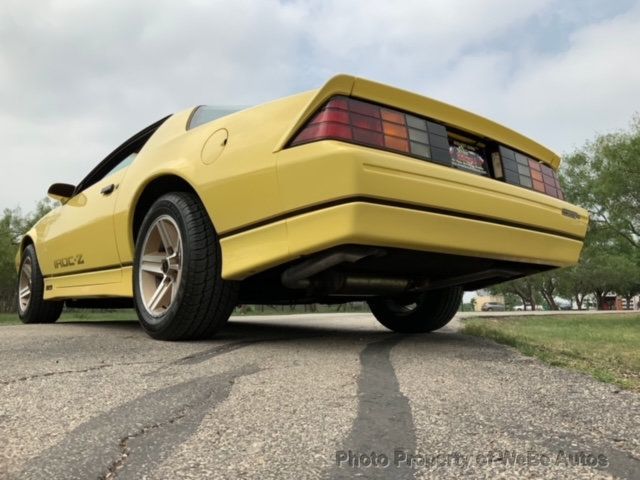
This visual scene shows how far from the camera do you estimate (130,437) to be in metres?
1.42

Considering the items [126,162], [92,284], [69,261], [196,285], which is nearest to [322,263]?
[196,285]

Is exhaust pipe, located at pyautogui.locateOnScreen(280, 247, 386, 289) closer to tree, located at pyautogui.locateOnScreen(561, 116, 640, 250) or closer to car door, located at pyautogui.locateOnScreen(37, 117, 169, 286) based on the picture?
car door, located at pyautogui.locateOnScreen(37, 117, 169, 286)

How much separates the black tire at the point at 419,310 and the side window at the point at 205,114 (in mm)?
2129

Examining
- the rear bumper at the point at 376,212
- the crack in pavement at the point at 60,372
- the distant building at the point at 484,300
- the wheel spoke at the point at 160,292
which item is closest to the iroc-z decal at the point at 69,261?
the wheel spoke at the point at 160,292

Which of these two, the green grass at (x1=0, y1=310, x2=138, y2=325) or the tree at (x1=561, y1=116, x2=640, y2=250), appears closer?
the green grass at (x1=0, y1=310, x2=138, y2=325)

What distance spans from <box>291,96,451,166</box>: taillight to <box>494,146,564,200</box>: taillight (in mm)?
594

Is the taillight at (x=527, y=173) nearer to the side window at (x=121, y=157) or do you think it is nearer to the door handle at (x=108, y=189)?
the side window at (x=121, y=157)

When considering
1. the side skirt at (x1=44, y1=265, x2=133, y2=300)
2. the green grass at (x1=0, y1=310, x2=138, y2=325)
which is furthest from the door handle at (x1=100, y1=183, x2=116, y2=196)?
the green grass at (x1=0, y1=310, x2=138, y2=325)

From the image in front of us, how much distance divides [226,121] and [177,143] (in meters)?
0.51

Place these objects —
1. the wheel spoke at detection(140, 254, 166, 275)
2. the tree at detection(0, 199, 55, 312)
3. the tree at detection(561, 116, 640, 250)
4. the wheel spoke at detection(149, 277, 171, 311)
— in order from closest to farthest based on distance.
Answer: the wheel spoke at detection(149, 277, 171, 311), the wheel spoke at detection(140, 254, 166, 275), the tree at detection(561, 116, 640, 250), the tree at detection(0, 199, 55, 312)

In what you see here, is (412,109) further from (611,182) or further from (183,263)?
(611,182)

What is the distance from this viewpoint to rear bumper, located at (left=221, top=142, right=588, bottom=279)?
8.02ft

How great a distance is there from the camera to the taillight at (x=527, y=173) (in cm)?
325

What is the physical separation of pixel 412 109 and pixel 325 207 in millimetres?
810
